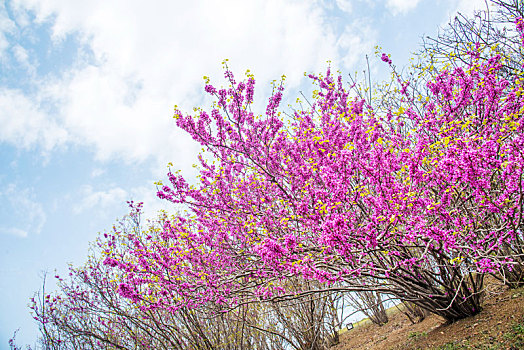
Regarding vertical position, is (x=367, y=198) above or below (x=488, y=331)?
above

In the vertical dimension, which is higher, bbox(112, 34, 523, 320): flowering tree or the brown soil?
bbox(112, 34, 523, 320): flowering tree

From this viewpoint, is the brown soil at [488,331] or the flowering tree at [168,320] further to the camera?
the flowering tree at [168,320]

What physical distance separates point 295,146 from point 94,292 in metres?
7.85

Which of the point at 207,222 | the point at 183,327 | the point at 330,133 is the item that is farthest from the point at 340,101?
the point at 183,327

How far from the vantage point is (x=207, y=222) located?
668 centimetres

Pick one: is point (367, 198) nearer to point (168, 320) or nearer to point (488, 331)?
point (488, 331)

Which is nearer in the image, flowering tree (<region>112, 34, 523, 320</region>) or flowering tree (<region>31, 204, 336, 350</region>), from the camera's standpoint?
flowering tree (<region>112, 34, 523, 320</region>)

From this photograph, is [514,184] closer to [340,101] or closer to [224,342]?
[340,101]

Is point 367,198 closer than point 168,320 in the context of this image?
Yes

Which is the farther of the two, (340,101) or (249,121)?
(340,101)

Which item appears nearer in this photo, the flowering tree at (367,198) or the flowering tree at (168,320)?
the flowering tree at (367,198)

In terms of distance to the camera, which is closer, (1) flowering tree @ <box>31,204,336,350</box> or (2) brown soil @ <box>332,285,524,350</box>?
(2) brown soil @ <box>332,285,524,350</box>

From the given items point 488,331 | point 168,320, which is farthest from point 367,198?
point 168,320

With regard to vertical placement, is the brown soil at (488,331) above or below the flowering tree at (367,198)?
below
